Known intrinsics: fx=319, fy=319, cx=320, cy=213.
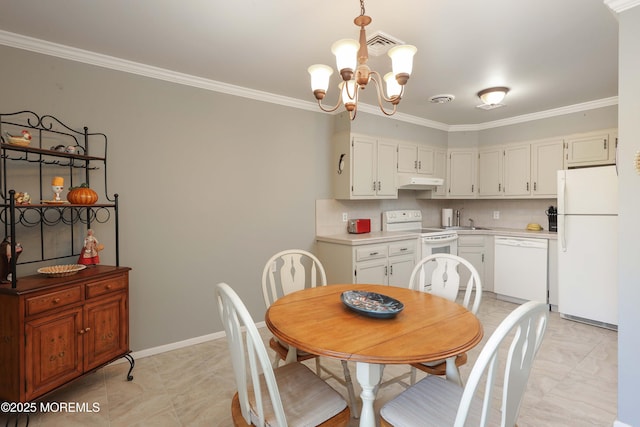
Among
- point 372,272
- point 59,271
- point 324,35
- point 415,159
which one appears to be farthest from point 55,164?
point 415,159

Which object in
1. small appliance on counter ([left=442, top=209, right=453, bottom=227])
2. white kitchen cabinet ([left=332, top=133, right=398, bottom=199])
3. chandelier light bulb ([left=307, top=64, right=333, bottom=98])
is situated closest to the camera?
chandelier light bulb ([left=307, top=64, right=333, bottom=98])

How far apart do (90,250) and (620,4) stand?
3649 millimetres

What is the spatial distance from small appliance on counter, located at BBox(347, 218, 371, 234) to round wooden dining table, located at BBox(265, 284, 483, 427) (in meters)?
2.08

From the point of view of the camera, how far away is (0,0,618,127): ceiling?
6.19ft

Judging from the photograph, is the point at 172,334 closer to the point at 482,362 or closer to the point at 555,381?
the point at 482,362

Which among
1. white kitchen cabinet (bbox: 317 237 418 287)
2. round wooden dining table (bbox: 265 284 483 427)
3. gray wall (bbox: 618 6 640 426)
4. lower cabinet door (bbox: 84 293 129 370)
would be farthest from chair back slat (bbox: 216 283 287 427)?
white kitchen cabinet (bbox: 317 237 418 287)

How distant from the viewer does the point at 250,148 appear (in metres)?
3.26

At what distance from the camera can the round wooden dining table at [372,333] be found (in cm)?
119

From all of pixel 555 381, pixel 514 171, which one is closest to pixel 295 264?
pixel 555 381

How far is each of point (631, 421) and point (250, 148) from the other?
11.1ft

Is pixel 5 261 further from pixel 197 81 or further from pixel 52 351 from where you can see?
pixel 197 81

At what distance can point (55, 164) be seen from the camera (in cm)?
233

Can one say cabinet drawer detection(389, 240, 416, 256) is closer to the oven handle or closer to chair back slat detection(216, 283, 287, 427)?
the oven handle

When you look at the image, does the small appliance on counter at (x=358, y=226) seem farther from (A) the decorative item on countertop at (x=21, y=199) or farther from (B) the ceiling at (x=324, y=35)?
(A) the decorative item on countertop at (x=21, y=199)
